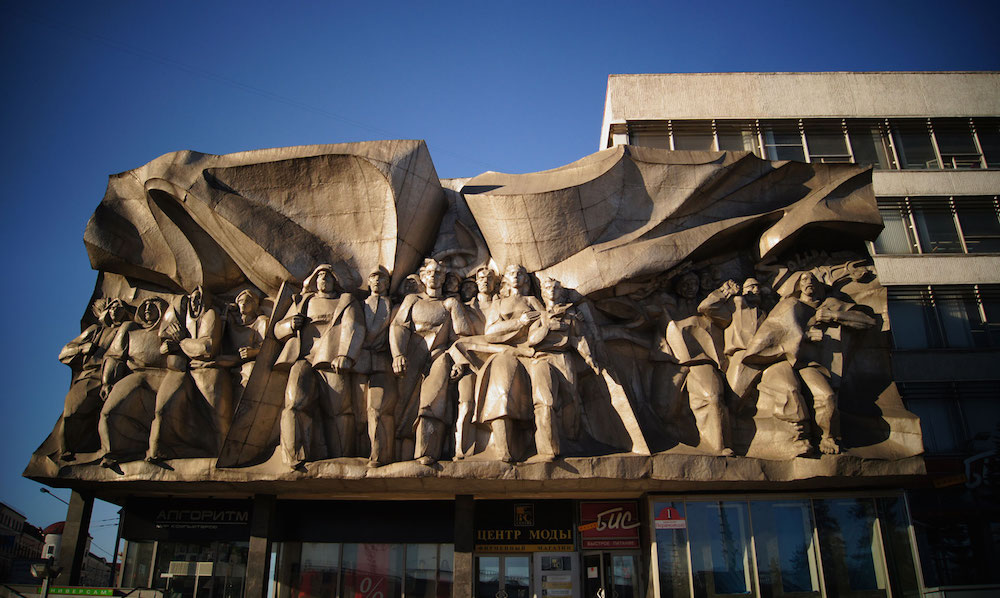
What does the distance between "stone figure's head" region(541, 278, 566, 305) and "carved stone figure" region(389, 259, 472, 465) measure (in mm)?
1251

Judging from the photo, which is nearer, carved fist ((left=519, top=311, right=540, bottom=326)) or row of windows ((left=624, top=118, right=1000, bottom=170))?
carved fist ((left=519, top=311, right=540, bottom=326))

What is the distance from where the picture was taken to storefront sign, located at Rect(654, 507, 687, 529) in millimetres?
11250

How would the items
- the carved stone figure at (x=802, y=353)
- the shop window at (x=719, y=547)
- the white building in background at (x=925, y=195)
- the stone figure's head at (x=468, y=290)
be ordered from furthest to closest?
the white building in background at (x=925, y=195)
the stone figure's head at (x=468, y=290)
the shop window at (x=719, y=547)
the carved stone figure at (x=802, y=353)

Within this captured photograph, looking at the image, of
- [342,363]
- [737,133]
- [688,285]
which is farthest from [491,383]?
[737,133]

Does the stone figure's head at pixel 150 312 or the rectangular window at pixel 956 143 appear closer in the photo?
the stone figure's head at pixel 150 312

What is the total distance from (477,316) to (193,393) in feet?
14.9

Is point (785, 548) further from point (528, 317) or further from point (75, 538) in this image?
point (75, 538)

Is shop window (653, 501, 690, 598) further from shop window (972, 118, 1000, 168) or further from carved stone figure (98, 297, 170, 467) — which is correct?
shop window (972, 118, 1000, 168)

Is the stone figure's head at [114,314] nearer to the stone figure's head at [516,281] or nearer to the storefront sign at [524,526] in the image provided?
the stone figure's head at [516,281]

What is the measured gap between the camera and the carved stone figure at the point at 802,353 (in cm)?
1033

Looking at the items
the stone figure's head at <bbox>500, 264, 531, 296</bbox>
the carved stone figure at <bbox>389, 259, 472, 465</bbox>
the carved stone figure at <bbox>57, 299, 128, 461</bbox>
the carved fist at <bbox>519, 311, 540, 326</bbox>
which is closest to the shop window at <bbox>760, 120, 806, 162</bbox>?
the stone figure's head at <bbox>500, 264, 531, 296</bbox>

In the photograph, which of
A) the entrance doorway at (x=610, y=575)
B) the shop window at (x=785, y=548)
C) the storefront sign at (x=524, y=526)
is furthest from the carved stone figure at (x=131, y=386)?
the shop window at (x=785, y=548)

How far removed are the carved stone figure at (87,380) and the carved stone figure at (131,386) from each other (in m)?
0.25

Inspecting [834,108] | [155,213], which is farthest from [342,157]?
[834,108]
